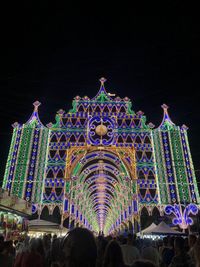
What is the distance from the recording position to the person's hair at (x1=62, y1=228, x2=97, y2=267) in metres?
2.00

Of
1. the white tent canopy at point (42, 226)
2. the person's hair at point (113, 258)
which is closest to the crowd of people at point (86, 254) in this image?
the person's hair at point (113, 258)

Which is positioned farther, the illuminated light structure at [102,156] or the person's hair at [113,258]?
the illuminated light structure at [102,156]

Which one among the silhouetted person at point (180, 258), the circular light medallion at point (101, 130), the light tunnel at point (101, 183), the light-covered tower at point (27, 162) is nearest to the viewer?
the silhouetted person at point (180, 258)

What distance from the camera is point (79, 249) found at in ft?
6.70

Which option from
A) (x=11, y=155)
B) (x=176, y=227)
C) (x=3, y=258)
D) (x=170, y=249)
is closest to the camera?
(x=3, y=258)

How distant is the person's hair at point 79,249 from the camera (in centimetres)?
200

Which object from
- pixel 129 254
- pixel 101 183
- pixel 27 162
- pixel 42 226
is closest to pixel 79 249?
pixel 129 254

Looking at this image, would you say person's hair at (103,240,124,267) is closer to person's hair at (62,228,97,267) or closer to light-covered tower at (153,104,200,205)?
person's hair at (62,228,97,267)

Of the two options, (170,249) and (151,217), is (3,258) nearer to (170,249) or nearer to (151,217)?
(170,249)

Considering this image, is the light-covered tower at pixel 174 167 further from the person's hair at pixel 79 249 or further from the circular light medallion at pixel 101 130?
the person's hair at pixel 79 249

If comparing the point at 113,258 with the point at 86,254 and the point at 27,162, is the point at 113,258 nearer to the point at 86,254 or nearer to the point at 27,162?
the point at 86,254

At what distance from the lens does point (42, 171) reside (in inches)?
925

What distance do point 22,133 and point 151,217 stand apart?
16.3 meters

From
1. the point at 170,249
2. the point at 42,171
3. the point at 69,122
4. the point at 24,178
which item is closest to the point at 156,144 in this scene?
the point at 69,122
